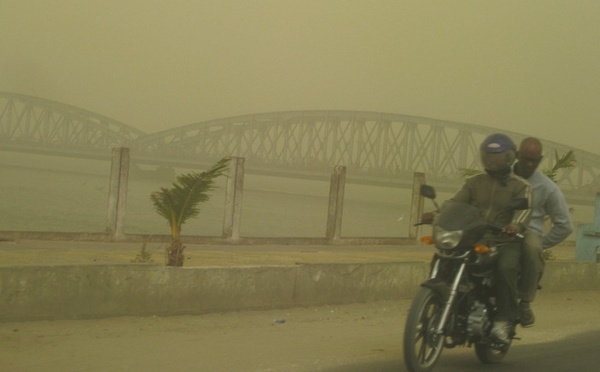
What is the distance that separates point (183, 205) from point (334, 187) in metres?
6.19

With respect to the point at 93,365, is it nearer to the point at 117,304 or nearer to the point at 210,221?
the point at 117,304

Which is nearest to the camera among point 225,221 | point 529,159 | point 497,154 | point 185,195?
point 497,154

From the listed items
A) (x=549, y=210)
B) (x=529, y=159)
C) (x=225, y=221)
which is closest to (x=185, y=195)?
(x=529, y=159)

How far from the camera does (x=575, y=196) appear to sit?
28375 mm

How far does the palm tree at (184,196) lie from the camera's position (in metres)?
10.9

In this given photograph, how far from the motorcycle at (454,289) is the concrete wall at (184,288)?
3.00m

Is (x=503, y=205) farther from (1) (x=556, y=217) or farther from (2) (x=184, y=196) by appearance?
(2) (x=184, y=196)

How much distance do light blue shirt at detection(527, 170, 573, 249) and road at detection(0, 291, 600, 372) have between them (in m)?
1.00

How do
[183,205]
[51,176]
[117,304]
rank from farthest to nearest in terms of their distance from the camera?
1. [51,176]
2. [183,205]
3. [117,304]

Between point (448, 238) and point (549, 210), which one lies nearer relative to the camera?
point (448, 238)

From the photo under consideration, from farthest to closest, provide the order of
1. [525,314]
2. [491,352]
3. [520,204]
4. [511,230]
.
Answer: [491,352], [525,314], [520,204], [511,230]

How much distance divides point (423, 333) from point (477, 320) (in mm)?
577

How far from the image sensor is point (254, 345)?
8445 mm

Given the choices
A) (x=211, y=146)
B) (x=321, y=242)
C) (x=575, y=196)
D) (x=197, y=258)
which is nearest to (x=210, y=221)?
(x=211, y=146)
